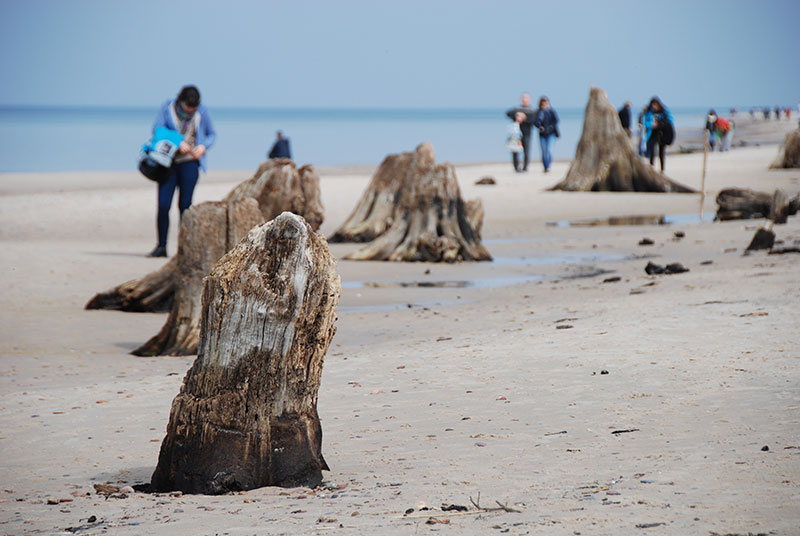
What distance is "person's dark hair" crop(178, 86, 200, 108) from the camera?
11.5 meters

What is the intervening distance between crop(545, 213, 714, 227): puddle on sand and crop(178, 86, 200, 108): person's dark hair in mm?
7531

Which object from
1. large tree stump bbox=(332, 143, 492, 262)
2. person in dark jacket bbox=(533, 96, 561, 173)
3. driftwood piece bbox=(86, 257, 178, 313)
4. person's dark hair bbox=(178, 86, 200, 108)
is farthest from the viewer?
person in dark jacket bbox=(533, 96, 561, 173)

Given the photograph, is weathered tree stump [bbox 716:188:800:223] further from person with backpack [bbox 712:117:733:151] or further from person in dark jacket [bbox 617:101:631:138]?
person with backpack [bbox 712:117:733:151]

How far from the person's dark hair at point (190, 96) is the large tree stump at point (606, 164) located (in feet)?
40.1

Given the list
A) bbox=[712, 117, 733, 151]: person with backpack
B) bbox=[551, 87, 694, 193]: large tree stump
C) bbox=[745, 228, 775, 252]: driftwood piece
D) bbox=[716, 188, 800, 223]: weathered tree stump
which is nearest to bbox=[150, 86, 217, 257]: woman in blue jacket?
bbox=[745, 228, 775, 252]: driftwood piece

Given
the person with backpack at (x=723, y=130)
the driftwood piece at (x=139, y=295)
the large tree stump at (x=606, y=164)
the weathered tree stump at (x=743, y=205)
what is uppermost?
the person with backpack at (x=723, y=130)

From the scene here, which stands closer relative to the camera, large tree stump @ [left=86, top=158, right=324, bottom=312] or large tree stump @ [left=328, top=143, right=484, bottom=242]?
large tree stump @ [left=86, top=158, right=324, bottom=312]

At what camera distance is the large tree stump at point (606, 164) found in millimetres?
22562

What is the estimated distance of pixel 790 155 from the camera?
27156 millimetres

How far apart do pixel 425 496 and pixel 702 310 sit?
4.13 metres

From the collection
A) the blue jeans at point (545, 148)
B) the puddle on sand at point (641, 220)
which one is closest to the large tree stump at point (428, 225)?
the puddle on sand at point (641, 220)

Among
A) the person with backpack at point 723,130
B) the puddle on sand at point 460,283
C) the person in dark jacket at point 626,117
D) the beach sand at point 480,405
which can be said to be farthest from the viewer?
the person with backpack at point 723,130

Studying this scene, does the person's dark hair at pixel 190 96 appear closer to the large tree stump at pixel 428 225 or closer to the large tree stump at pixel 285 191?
the large tree stump at pixel 285 191

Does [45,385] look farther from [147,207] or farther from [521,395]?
[147,207]
